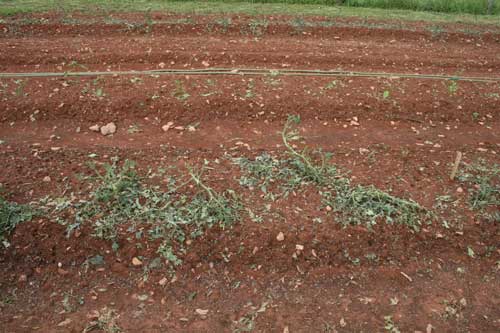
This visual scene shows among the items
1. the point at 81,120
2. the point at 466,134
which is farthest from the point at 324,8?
the point at 81,120

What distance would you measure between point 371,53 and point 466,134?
83.1 inches

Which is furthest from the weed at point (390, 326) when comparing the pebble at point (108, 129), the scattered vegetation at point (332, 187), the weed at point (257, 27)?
the weed at point (257, 27)

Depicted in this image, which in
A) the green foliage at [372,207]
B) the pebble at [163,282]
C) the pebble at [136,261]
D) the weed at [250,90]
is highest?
the weed at [250,90]

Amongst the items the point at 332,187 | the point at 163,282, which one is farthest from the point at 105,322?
the point at 332,187

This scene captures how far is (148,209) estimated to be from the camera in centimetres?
287

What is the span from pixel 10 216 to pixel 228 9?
19.2 feet

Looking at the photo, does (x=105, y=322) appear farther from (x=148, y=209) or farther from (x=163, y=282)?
(x=148, y=209)

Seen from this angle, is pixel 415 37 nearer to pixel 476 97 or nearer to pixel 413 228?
pixel 476 97

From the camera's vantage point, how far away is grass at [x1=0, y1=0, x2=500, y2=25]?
23.0 ft

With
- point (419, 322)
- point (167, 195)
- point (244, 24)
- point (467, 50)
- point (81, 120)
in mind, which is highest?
point (244, 24)

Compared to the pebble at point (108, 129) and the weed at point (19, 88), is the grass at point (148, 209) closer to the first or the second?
the pebble at point (108, 129)

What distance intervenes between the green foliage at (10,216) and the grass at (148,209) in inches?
6.8

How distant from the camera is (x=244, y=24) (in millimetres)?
6492

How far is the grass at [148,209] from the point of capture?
274cm
